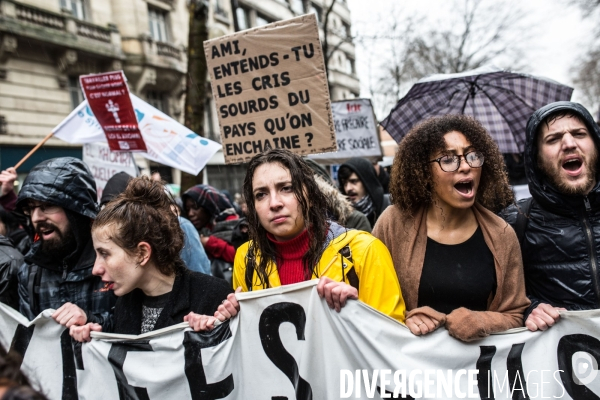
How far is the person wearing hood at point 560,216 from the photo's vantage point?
2.06 m

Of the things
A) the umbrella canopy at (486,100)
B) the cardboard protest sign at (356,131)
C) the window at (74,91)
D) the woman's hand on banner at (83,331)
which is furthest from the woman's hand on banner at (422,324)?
the window at (74,91)

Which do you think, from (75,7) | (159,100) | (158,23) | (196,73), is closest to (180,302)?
(196,73)

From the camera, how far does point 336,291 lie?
1.92 meters

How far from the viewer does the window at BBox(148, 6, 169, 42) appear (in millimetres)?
19109

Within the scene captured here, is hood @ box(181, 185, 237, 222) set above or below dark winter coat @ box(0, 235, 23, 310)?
above

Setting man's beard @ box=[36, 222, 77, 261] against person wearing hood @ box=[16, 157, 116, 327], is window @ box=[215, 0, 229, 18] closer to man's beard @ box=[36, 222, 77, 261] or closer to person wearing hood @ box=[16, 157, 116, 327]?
person wearing hood @ box=[16, 157, 116, 327]

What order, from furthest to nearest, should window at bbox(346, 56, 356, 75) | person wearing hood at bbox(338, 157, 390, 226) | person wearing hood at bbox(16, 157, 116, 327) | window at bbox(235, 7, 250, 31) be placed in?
window at bbox(346, 56, 356, 75) → window at bbox(235, 7, 250, 31) → person wearing hood at bbox(338, 157, 390, 226) → person wearing hood at bbox(16, 157, 116, 327)

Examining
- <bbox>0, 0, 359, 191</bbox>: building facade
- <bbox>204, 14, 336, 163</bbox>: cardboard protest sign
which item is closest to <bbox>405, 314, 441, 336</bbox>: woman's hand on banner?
<bbox>204, 14, 336, 163</bbox>: cardboard protest sign

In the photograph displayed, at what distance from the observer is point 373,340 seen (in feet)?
6.44

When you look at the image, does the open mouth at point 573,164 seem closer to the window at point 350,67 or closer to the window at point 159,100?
the window at point 159,100

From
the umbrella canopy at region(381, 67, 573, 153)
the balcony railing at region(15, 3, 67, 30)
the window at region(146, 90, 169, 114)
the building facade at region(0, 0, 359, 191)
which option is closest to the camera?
the umbrella canopy at region(381, 67, 573, 153)

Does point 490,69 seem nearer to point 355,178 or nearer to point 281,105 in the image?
point 355,178

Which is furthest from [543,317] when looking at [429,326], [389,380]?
[389,380]

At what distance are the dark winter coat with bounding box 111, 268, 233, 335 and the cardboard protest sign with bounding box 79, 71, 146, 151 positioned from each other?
268cm
